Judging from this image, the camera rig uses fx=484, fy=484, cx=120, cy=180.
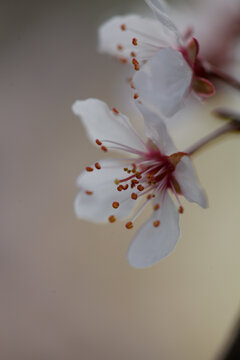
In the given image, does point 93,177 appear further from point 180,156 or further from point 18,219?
point 18,219

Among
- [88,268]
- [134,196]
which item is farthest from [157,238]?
[88,268]

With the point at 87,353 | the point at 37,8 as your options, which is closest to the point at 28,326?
the point at 87,353

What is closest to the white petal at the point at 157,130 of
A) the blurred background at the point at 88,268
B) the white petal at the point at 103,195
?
the white petal at the point at 103,195

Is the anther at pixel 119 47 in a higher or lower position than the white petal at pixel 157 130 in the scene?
higher

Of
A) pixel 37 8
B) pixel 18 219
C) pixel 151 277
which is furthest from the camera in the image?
pixel 37 8

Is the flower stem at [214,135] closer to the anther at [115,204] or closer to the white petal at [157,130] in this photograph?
the white petal at [157,130]
